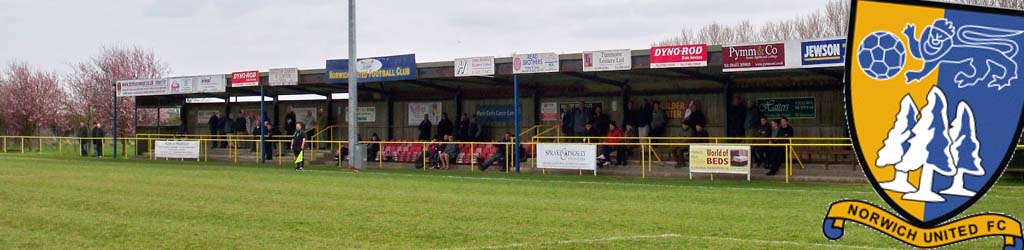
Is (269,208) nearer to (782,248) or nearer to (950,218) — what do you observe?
(782,248)

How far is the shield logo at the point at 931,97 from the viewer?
13.6 feet

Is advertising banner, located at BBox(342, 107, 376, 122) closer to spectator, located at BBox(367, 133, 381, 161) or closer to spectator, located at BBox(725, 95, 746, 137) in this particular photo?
spectator, located at BBox(367, 133, 381, 161)

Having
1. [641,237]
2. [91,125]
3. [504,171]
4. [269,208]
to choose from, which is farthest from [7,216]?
[91,125]

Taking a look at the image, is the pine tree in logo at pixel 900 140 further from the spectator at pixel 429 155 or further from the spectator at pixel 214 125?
the spectator at pixel 214 125

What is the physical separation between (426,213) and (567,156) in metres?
11.4

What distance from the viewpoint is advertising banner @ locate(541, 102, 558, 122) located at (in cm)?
3112

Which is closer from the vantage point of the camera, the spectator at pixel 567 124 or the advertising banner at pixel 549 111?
the spectator at pixel 567 124

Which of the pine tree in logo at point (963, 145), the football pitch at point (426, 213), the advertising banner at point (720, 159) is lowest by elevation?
the football pitch at point (426, 213)

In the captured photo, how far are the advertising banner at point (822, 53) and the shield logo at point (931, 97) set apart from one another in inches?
679

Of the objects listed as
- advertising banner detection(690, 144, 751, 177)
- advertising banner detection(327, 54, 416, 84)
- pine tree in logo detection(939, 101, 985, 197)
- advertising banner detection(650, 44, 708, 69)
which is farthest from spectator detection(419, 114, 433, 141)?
pine tree in logo detection(939, 101, 985, 197)

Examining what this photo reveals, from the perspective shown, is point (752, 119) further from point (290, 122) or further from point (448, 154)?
point (290, 122)

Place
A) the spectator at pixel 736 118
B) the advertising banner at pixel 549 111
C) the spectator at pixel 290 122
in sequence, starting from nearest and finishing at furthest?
1. the spectator at pixel 736 118
2. the advertising banner at pixel 549 111
3. the spectator at pixel 290 122

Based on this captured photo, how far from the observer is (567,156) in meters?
24.9

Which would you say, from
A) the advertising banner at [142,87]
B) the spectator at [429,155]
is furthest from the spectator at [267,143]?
the spectator at [429,155]
